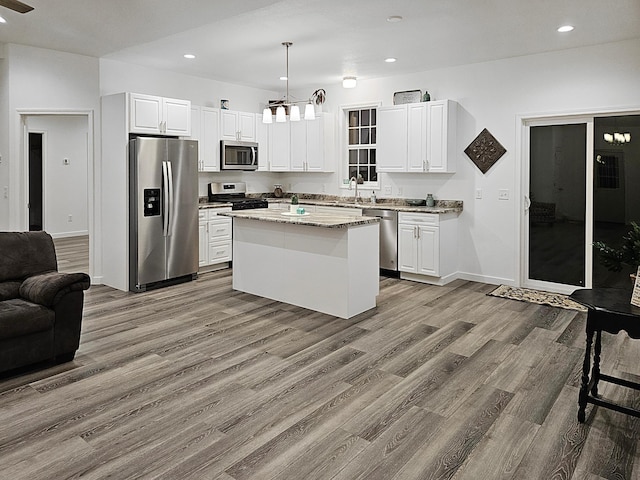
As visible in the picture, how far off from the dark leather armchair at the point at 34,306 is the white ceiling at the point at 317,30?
6.62 feet

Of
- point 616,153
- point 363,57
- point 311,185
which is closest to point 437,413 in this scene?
point 616,153

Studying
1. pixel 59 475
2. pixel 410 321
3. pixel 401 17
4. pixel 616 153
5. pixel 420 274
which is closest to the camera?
pixel 59 475

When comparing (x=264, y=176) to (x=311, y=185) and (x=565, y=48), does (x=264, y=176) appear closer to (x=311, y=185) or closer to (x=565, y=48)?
(x=311, y=185)

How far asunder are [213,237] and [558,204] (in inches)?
172

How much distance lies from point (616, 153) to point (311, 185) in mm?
4276

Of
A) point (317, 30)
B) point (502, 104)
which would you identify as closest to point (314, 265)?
point (317, 30)

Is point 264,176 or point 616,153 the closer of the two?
point 616,153

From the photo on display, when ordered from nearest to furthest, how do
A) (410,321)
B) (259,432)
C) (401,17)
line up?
(259,432)
(401,17)
(410,321)

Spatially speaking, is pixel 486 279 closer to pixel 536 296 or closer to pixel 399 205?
pixel 536 296

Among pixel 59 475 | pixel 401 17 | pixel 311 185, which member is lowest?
pixel 59 475

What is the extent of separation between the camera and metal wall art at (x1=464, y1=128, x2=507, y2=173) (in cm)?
591

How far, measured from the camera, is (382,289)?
581 cm

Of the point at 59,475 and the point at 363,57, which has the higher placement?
the point at 363,57

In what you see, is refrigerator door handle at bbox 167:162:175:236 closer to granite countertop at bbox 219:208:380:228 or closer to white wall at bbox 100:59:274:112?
granite countertop at bbox 219:208:380:228
